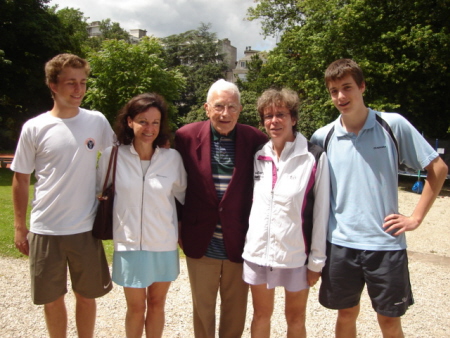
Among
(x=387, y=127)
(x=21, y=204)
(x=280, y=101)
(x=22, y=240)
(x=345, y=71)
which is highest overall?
(x=345, y=71)

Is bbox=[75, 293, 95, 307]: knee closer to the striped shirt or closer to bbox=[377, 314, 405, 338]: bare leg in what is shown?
the striped shirt

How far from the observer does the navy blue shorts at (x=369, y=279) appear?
2.66m

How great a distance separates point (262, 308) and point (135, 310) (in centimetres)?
97

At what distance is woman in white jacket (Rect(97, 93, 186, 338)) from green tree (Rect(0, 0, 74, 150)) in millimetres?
18976

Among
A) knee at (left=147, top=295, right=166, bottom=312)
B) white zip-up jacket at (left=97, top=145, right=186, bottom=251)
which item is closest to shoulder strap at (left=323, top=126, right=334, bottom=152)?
white zip-up jacket at (left=97, top=145, right=186, bottom=251)

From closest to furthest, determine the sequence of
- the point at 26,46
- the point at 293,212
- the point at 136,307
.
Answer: the point at 293,212
the point at 136,307
the point at 26,46

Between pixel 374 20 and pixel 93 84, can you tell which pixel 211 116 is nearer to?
pixel 374 20

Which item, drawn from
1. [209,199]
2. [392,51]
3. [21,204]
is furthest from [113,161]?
[392,51]

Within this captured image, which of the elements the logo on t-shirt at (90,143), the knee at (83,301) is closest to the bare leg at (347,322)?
the knee at (83,301)

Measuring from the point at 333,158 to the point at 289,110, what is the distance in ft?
1.64

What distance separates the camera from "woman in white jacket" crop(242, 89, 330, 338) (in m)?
2.66

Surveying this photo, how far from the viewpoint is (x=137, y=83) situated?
25438mm

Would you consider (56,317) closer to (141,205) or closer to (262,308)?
(141,205)

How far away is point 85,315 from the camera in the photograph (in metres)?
3.09
